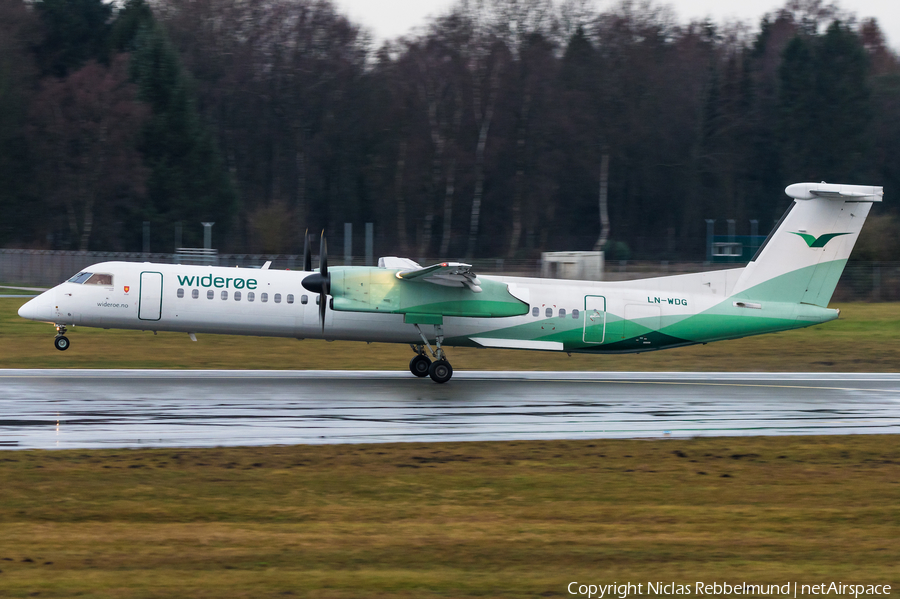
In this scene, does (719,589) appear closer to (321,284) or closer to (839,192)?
(321,284)

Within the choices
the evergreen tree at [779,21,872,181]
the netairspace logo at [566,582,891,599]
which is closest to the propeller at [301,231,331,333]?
the netairspace logo at [566,582,891,599]

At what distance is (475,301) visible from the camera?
19562 mm

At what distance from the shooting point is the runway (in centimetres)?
1370

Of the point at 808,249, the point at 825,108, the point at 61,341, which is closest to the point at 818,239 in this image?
the point at 808,249

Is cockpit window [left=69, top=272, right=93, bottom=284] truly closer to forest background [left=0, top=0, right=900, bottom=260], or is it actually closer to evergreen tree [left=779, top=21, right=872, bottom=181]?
forest background [left=0, top=0, right=900, bottom=260]

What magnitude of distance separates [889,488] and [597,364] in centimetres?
1319

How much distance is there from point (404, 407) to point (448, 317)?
381 centimetres

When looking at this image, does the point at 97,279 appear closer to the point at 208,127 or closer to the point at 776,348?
the point at 776,348

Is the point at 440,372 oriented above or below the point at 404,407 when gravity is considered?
above

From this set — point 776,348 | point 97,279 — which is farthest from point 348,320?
point 776,348

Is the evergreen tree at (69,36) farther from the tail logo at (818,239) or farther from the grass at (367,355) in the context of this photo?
the tail logo at (818,239)

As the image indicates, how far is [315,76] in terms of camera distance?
197 feet

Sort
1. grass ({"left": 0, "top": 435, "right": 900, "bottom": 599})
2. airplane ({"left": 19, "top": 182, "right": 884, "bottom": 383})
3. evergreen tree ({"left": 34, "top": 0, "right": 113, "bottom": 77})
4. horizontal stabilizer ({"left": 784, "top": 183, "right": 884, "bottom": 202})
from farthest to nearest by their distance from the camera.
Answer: evergreen tree ({"left": 34, "top": 0, "right": 113, "bottom": 77}) < horizontal stabilizer ({"left": 784, "top": 183, "right": 884, "bottom": 202}) < airplane ({"left": 19, "top": 182, "right": 884, "bottom": 383}) < grass ({"left": 0, "top": 435, "right": 900, "bottom": 599})

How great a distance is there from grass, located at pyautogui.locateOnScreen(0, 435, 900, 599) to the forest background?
4025 cm
